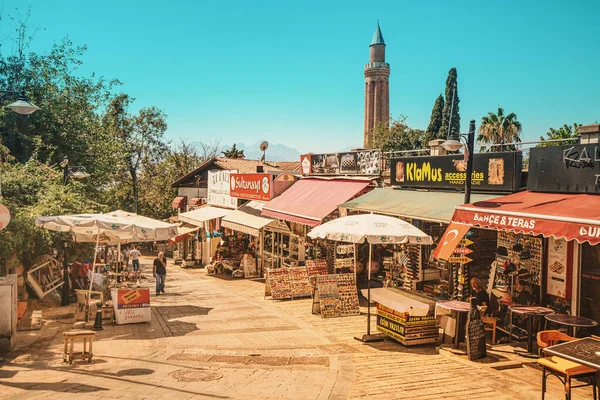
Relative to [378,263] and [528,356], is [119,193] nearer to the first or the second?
[378,263]

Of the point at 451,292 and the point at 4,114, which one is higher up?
the point at 4,114

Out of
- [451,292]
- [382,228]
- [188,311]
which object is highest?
[382,228]

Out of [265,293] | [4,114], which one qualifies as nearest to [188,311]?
[265,293]

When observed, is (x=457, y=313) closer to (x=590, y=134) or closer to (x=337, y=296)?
(x=337, y=296)

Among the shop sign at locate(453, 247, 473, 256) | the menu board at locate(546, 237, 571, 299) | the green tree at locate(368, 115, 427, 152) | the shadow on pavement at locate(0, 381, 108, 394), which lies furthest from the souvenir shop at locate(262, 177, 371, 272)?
the green tree at locate(368, 115, 427, 152)

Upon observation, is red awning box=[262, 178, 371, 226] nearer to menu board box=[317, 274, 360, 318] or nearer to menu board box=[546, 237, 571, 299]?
menu board box=[317, 274, 360, 318]

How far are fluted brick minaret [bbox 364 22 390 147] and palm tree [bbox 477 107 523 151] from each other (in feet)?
167

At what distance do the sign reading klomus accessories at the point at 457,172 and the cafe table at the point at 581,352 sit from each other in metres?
5.59

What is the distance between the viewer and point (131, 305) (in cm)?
1255

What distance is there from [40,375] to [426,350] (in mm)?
6985

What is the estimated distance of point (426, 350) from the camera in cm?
1003

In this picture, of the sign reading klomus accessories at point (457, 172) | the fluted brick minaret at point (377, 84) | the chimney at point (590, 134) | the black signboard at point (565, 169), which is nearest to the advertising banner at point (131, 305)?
the sign reading klomus accessories at point (457, 172)

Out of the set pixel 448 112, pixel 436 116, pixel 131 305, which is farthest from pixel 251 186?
pixel 436 116

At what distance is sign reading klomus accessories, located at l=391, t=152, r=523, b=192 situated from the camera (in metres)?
11.5
